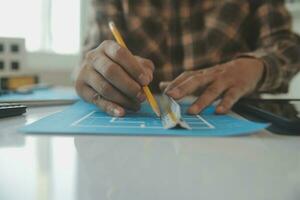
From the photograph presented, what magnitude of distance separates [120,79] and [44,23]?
145cm

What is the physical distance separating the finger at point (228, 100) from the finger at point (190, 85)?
0.11 ft

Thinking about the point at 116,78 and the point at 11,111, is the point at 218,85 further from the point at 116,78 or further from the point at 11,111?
the point at 11,111

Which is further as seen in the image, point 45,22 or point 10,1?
point 45,22

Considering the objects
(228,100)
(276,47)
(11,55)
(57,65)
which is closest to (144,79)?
(228,100)

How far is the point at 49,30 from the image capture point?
1799 millimetres

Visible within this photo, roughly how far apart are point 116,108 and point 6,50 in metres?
0.77

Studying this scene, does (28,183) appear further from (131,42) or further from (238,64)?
(131,42)

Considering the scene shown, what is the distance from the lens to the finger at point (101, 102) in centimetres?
47

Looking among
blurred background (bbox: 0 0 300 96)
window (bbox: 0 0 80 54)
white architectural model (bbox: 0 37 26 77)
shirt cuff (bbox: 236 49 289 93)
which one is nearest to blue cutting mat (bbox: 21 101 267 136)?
shirt cuff (bbox: 236 49 289 93)

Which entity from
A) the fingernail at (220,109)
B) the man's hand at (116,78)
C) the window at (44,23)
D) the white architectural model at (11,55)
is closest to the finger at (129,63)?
the man's hand at (116,78)

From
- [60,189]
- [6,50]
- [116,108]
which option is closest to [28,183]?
[60,189]

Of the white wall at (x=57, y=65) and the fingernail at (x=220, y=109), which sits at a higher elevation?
the fingernail at (x=220, y=109)

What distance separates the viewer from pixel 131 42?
1.07 meters

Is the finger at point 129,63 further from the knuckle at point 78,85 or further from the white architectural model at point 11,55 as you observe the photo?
the white architectural model at point 11,55
